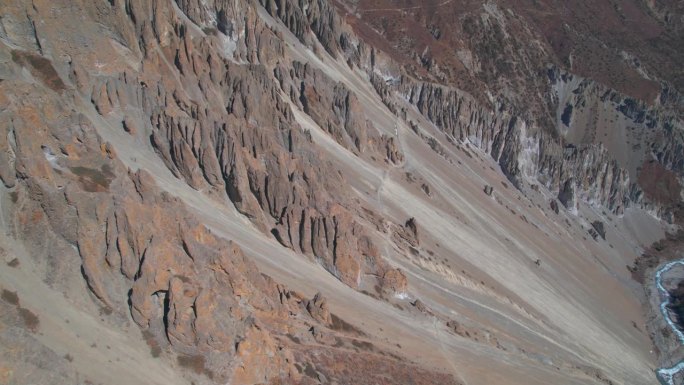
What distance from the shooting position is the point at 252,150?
61.7 metres

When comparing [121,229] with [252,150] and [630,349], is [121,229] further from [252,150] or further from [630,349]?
[630,349]

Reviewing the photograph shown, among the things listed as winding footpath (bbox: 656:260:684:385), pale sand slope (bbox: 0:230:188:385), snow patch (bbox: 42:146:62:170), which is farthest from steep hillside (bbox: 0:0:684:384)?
winding footpath (bbox: 656:260:684:385)

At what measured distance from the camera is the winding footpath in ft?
269

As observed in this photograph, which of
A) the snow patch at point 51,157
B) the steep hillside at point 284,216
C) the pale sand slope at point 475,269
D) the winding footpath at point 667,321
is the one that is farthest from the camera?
the winding footpath at point 667,321

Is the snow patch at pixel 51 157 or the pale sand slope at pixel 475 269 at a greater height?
the snow patch at pixel 51 157

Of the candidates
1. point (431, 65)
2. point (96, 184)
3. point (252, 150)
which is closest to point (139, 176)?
point (96, 184)

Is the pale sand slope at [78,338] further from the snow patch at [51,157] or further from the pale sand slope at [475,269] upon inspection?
the snow patch at [51,157]

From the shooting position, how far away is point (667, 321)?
98.6m

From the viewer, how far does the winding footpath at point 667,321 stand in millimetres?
81938

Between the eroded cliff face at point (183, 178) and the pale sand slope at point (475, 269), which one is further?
the pale sand slope at point (475, 269)

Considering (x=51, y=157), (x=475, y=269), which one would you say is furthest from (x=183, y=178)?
(x=475, y=269)

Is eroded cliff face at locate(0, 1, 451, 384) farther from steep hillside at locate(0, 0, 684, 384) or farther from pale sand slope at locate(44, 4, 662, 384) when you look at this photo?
pale sand slope at locate(44, 4, 662, 384)

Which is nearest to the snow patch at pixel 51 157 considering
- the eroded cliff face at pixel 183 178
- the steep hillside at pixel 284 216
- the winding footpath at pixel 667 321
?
the eroded cliff face at pixel 183 178

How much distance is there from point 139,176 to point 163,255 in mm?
7792
